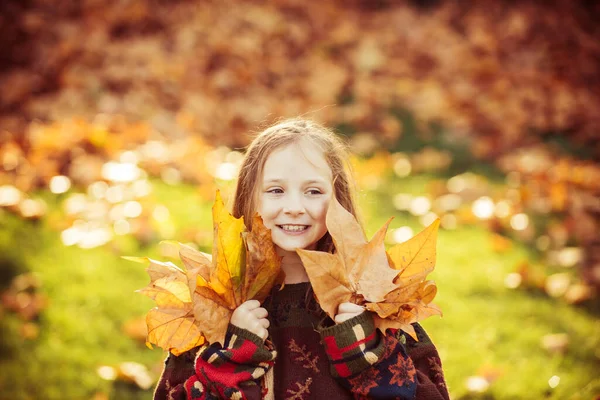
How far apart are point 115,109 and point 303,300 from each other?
3527mm

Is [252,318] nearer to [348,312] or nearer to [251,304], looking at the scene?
[251,304]

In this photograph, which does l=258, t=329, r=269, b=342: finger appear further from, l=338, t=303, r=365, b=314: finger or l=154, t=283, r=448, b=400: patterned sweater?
A: l=338, t=303, r=365, b=314: finger

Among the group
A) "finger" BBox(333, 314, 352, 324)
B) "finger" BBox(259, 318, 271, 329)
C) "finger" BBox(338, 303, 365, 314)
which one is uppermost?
"finger" BBox(338, 303, 365, 314)

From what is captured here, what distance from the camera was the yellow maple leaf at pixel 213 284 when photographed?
59.7 inches

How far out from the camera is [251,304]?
5.24 feet

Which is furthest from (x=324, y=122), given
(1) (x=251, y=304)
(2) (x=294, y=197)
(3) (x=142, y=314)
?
(1) (x=251, y=304)

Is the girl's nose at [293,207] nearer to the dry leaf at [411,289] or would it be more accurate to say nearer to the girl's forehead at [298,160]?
the girl's forehead at [298,160]

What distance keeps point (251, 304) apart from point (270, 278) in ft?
0.29

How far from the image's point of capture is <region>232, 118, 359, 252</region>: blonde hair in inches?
68.9

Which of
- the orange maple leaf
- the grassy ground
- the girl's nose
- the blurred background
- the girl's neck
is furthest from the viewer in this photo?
the blurred background

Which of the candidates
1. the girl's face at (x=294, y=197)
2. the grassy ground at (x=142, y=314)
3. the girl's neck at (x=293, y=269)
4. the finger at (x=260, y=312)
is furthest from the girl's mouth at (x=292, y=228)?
the grassy ground at (x=142, y=314)

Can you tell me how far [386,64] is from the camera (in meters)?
5.71

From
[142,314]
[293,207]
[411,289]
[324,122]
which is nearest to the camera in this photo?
[411,289]

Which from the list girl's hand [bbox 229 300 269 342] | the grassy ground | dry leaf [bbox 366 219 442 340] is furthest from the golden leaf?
the grassy ground
